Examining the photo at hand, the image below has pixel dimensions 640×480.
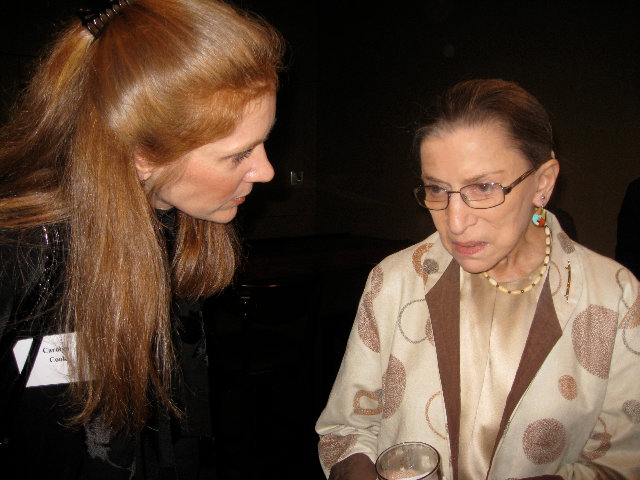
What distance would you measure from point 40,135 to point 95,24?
263 millimetres

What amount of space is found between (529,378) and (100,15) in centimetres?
127

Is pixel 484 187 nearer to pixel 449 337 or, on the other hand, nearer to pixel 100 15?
pixel 449 337

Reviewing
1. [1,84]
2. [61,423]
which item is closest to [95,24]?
[61,423]

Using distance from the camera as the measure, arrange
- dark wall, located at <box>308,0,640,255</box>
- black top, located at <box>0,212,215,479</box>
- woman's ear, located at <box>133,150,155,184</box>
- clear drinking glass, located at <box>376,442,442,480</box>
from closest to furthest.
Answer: clear drinking glass, located at <box>376,442,442,480</box> < black top, located at <box>0,212,215,479</box> < woman's ear, located at <box>133,150,155,184</box> < dark wall, located at <box>308,0,640,255</box>

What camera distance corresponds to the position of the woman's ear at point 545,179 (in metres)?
1.19

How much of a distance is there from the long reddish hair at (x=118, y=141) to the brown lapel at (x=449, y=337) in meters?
0.70

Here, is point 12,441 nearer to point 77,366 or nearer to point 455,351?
point 77,366

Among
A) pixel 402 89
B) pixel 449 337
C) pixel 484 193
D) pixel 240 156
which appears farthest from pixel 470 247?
pixel 402 89

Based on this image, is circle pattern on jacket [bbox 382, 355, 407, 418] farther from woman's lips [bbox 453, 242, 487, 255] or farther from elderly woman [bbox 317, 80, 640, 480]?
woman's lips [bbox 453, 242, 487, 255]

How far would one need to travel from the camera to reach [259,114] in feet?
3.48

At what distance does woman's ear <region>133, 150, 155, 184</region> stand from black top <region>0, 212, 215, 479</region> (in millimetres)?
203

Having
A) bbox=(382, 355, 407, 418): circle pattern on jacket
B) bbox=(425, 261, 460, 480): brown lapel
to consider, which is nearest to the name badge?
bbox=(382, 355, 407, 418): circle pattern on jacket

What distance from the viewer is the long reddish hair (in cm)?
92

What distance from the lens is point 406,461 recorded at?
83 centimetres
